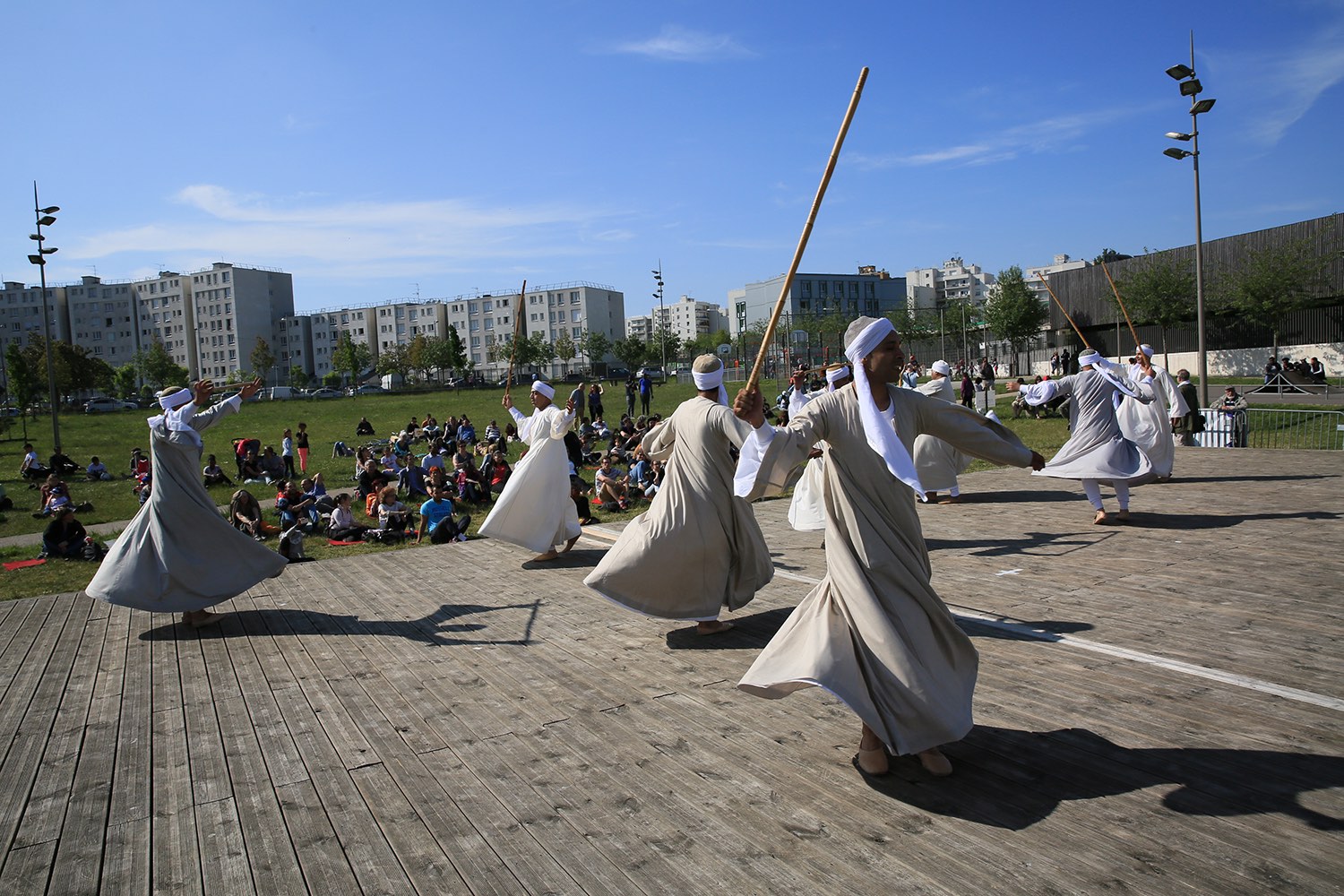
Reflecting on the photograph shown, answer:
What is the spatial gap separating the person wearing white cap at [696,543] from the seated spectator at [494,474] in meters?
11.4

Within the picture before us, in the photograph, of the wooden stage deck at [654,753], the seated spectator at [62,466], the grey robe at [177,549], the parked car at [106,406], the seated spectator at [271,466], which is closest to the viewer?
the wooden stage deck at [654,753]

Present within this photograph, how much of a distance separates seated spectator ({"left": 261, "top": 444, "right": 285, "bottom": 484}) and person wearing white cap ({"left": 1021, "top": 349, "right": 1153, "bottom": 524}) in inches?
763

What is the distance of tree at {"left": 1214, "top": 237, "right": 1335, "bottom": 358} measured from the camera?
38844 millimetres

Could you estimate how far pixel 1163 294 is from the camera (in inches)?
1718

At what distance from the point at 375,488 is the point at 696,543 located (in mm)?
12035

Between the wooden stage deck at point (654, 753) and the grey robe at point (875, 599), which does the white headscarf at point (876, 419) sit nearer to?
the grey robe at point (875, 599)

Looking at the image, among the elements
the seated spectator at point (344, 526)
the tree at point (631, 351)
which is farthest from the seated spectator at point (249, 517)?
the tree at point (631, 351)

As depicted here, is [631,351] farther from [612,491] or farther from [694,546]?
[694,546]

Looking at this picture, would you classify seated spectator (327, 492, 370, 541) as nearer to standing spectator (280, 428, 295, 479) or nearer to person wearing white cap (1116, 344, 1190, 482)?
standing spectator (280, 428, 295, 479)

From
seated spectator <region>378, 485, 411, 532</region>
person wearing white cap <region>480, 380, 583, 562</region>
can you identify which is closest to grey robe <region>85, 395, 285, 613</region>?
person wearing white cap <region>480, 380, 583, 562</region>

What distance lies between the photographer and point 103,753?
488 centimetres

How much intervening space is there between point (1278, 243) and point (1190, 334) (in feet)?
18.2

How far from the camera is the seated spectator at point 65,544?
12.8 metres

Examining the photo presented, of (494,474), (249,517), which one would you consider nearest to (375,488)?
(494,474)
